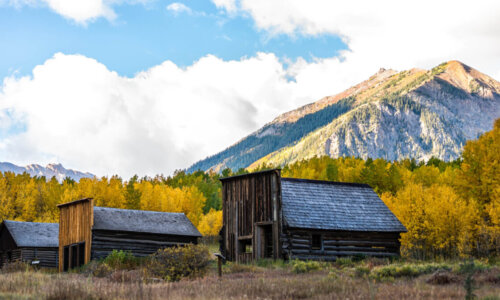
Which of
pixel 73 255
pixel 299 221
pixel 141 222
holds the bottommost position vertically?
pixel 73 255

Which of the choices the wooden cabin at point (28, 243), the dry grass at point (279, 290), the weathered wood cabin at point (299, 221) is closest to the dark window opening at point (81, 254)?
the wooden cabin at point (28, 243)

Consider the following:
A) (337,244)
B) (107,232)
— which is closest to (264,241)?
(337,244)

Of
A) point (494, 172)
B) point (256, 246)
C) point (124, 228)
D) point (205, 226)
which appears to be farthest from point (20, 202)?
A: point (494, 172)

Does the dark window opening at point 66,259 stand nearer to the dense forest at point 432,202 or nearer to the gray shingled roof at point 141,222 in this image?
the gray shingled roof at point 141,222

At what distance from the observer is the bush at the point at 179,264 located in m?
24.8

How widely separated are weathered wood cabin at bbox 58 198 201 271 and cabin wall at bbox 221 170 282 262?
8.31 m

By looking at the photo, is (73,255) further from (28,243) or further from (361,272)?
(361,272)

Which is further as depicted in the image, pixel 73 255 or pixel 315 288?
pixel 73 255

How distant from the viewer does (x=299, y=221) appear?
3491 cm

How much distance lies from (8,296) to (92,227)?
1002 inches

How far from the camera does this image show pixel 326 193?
38438 mm

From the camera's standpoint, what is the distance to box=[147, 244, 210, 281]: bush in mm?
24781

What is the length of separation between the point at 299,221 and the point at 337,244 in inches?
139

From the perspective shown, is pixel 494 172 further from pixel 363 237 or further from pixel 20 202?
pixel 20 202
